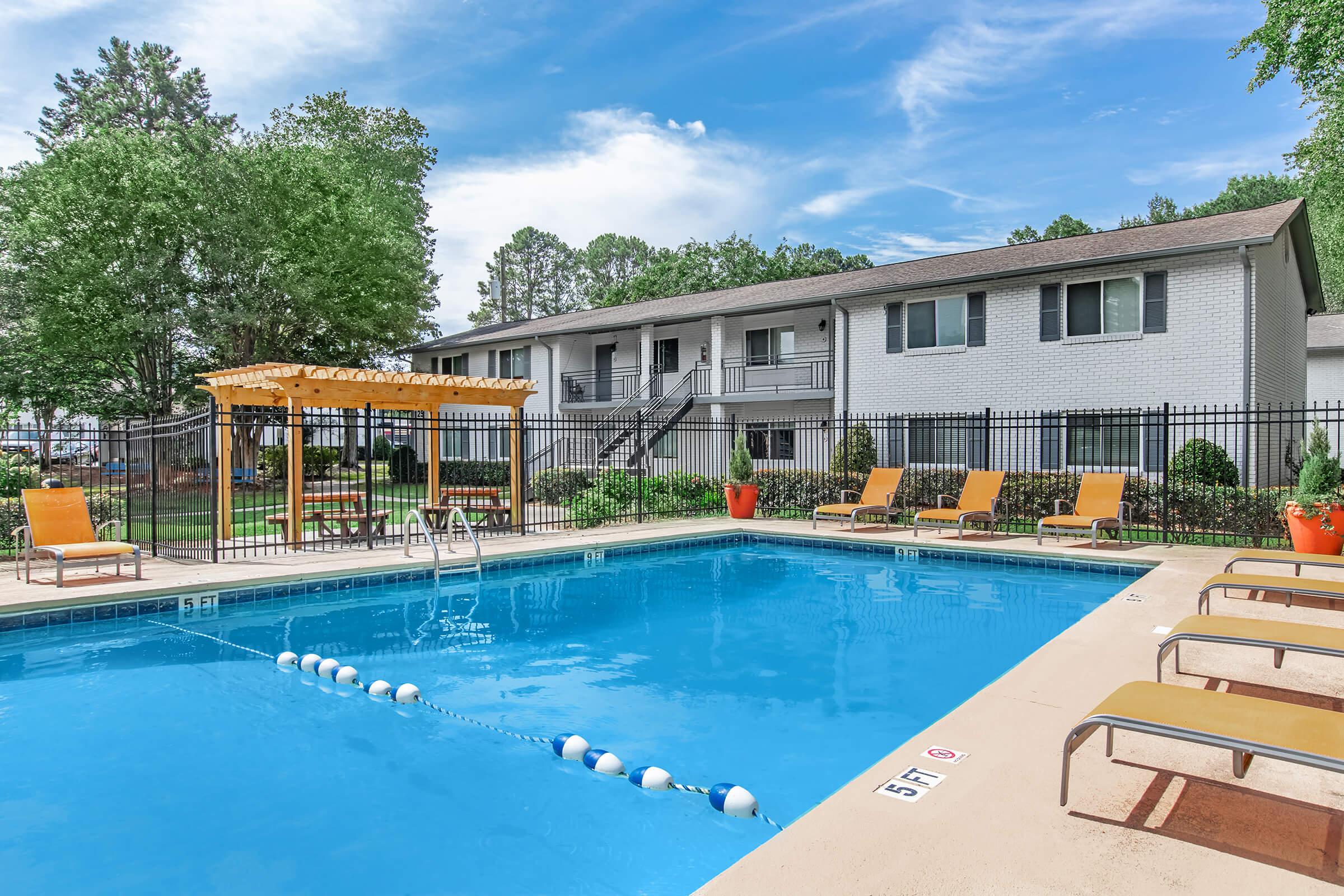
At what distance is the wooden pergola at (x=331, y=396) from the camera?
36.7 ft

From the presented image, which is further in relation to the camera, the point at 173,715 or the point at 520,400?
the point at 520,400

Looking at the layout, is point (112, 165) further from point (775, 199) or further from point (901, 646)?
point (901, 646)

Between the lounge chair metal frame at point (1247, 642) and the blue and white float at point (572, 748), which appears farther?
the blue and white float at point (572, 748)

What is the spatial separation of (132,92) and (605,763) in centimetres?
4579

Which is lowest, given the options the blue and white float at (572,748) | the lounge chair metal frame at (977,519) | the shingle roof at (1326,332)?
the blue and white float at (572,748)

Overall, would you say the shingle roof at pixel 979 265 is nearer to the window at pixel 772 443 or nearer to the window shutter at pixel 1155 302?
the window shutter at pixel 1155 302

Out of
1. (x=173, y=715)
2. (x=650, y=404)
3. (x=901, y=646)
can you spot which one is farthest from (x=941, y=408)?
(x=173, y=715)

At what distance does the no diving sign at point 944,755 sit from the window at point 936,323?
15.6 m

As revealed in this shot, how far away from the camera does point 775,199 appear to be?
35062mm

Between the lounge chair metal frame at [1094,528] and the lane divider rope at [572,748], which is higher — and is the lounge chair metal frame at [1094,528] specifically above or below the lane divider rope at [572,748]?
above

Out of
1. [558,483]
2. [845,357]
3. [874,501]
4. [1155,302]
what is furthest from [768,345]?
[1155,302]

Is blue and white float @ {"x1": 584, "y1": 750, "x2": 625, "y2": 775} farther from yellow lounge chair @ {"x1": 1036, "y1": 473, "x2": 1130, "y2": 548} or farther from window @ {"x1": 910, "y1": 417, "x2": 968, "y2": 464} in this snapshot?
window @ {"x1": 910, "y1": 417, "x2": 968, "y2": 464}

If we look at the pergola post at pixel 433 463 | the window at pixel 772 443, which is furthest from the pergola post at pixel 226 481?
the window at pixel 772 443

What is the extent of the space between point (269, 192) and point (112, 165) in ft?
13.8
